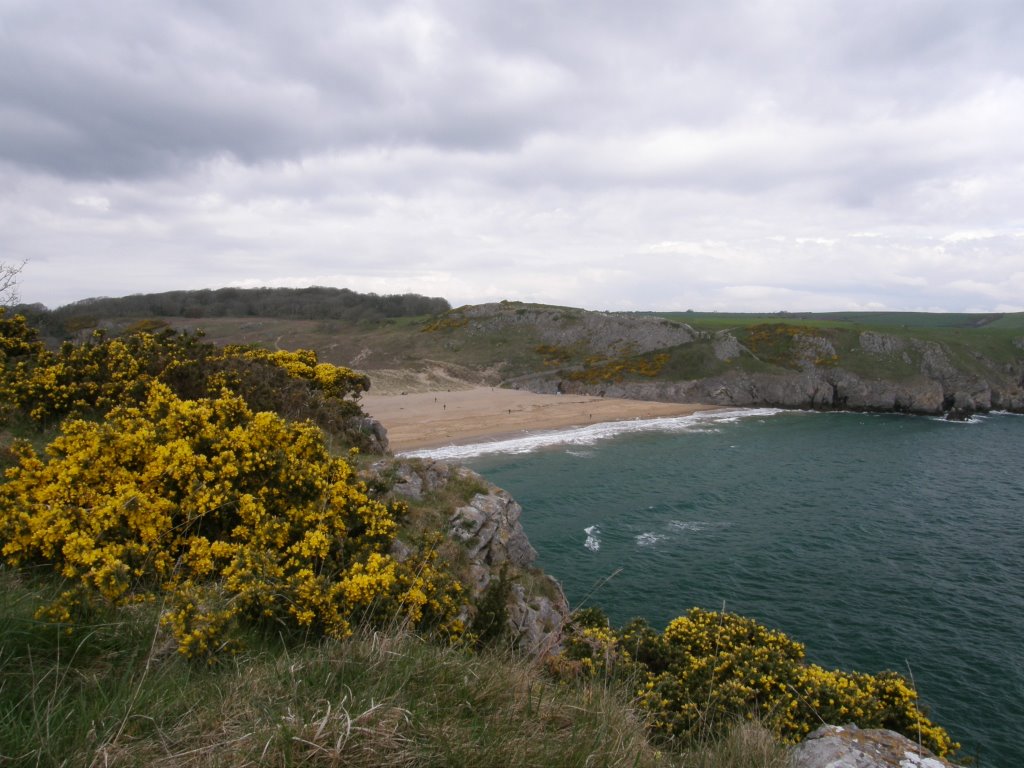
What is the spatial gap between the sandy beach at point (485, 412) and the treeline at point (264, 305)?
49535mm

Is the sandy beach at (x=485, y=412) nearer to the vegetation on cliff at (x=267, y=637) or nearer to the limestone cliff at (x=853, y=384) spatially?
the limestone cliff at (x=853, y=384)

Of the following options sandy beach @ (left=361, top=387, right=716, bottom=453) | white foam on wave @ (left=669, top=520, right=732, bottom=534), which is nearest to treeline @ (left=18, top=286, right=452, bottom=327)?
sandy beach @ (left=361, top=387, right=716, bottom=453)

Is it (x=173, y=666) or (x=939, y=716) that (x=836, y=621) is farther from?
(x=173, y=666)

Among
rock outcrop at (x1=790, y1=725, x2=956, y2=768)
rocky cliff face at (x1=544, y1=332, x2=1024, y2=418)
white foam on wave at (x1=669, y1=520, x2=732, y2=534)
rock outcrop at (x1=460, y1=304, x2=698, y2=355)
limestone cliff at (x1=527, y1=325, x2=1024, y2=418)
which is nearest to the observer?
rock outcrop at (x1=790, y1=725, x2=956, y2=768)

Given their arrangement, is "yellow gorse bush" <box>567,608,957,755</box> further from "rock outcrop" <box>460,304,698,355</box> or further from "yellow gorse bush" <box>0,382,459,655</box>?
"rock outcrop" <box>460,304,698,355</box>

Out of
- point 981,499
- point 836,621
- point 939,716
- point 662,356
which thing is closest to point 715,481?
point 981,499

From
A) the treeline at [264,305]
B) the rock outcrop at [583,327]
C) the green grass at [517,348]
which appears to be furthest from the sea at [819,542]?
the treeline at [264,305]

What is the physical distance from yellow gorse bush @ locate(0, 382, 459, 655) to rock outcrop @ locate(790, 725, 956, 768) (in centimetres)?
351

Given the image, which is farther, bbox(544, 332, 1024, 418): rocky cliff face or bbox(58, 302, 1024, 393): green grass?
bbox(58, 302, 1024, 393): green grass

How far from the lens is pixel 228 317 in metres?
101

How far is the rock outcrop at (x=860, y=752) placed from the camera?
15.5ft

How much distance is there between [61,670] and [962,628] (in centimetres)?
1995

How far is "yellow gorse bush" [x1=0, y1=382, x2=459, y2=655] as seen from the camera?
4734mm

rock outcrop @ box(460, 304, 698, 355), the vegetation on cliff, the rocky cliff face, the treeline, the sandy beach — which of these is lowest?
the sandy beach
